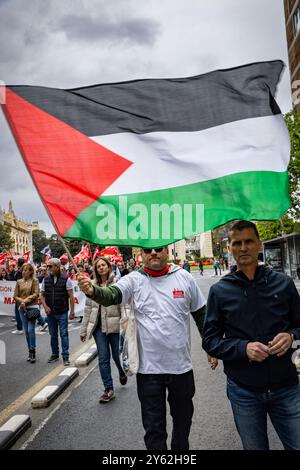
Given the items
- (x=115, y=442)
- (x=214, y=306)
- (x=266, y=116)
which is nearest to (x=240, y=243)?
(x=214, y=306)

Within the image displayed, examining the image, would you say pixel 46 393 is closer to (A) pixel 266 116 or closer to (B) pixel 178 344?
(B) pixel 178 344

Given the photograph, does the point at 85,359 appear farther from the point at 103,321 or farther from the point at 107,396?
the point at 107,396

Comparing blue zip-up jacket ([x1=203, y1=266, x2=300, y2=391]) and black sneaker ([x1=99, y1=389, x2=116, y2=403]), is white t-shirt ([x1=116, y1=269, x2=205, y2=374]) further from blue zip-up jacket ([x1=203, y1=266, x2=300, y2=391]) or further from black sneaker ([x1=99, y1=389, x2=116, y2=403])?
black sneaker ([x1=99, y1=389, x2=116, y2=403])

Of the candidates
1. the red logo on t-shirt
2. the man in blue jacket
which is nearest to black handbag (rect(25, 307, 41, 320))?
the red logo on t-shirt

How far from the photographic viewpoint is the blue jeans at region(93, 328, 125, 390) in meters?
5.83

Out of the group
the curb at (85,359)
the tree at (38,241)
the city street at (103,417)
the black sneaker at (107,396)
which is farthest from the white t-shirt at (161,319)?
the tree at (38,241)

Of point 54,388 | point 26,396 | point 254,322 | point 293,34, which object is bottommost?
point 26,396

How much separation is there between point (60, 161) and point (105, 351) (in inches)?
130

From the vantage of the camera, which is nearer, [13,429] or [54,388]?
[13,429]

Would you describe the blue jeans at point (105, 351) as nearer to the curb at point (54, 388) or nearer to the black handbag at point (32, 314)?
the curb at point (54, 388)

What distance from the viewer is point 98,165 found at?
364 cm

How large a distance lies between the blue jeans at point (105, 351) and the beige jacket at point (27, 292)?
10.4ft

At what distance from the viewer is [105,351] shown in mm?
6004

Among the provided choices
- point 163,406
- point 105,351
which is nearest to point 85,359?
point 105,351
